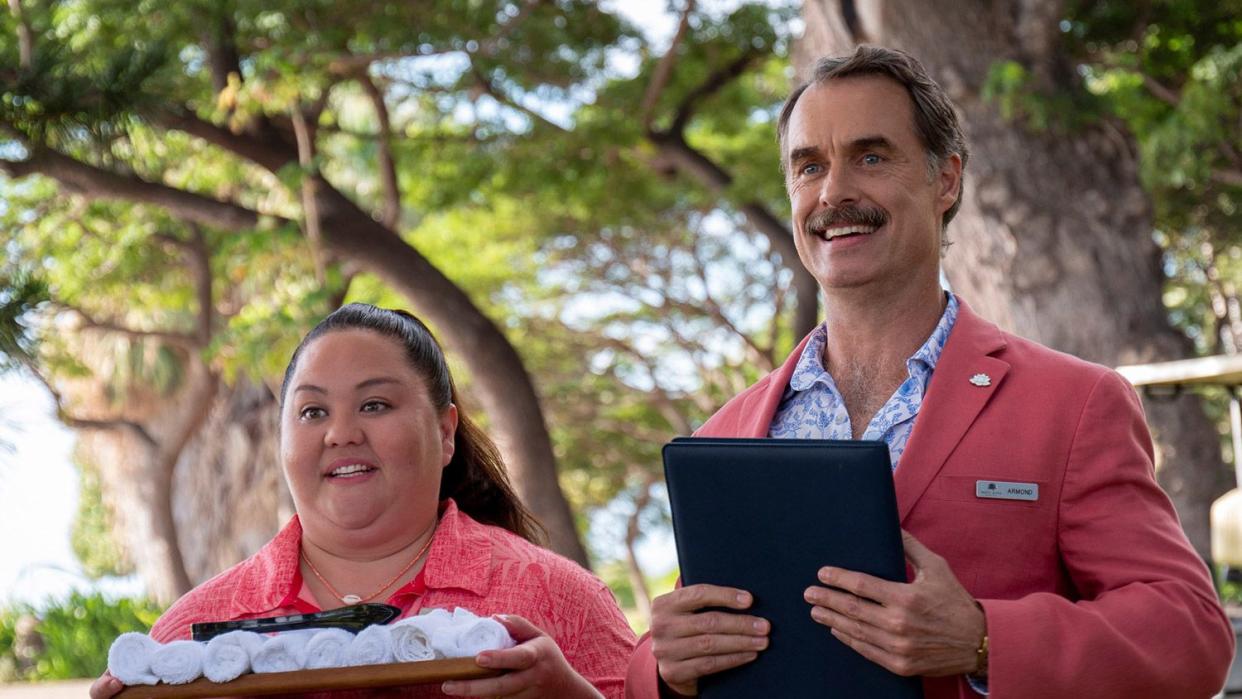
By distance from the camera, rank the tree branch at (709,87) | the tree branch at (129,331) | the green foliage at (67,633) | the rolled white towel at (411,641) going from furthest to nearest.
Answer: the tree branch at (129,331) → the tree branch at (709,87) → the green foliage at (67,633) → the rolled white towel at (411,641)

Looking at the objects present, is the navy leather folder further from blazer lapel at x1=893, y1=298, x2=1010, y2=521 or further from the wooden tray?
the wooden tray

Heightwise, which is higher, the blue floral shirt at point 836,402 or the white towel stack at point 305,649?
the blue floral shirt at point 836,402

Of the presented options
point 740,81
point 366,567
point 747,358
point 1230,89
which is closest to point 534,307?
point 747,358

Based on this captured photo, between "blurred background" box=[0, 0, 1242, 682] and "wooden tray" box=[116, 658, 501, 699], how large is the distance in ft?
10.5

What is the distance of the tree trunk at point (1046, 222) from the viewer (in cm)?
767

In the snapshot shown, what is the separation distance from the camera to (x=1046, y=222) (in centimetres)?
768

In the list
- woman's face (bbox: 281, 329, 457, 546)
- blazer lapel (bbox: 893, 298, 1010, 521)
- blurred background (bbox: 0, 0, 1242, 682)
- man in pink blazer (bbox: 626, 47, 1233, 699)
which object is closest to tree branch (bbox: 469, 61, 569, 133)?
blurred background (bbox: 0, 0, 1242, 682)

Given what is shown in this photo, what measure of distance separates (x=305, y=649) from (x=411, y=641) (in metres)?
0.17

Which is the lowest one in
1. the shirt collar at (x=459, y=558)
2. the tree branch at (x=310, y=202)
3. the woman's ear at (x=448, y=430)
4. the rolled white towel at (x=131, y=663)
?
the rolled white towel at (x=131, y=663)

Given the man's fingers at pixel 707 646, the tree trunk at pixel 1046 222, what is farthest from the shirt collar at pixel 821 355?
the tree trunk at pixel 1046 222

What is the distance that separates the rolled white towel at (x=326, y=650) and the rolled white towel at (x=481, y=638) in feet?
0.60

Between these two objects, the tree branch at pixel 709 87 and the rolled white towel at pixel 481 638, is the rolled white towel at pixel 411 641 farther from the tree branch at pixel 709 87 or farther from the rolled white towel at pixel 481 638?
the tree branch at pixel 709 87

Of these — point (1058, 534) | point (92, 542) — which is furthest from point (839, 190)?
point (92, 542)

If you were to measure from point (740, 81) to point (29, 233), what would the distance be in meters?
6.99
